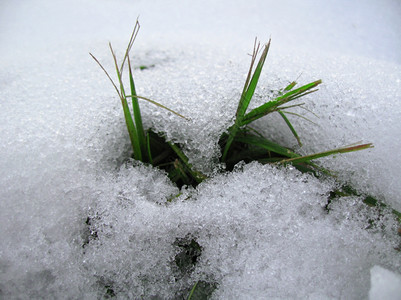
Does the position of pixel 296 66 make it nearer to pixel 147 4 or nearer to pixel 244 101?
pixel 244 101

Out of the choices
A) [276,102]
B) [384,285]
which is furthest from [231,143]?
[384,285]

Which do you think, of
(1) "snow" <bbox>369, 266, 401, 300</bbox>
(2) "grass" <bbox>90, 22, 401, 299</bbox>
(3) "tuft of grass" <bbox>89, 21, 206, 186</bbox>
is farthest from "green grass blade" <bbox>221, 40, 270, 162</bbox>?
(1) "snow" <bbox>369, 266, 401, 300</bbox>

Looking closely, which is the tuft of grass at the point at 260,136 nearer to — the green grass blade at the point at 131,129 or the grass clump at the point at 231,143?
the grass clump at the point at 231,143

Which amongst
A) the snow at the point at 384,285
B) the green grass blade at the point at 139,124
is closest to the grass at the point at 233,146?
the green grass blade at the point at 139,124

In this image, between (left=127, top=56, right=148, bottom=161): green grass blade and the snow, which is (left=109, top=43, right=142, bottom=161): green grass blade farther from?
the snow

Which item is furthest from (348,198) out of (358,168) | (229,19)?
(229,19)

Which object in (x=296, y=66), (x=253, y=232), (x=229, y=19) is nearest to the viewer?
(x=253, y=232)
